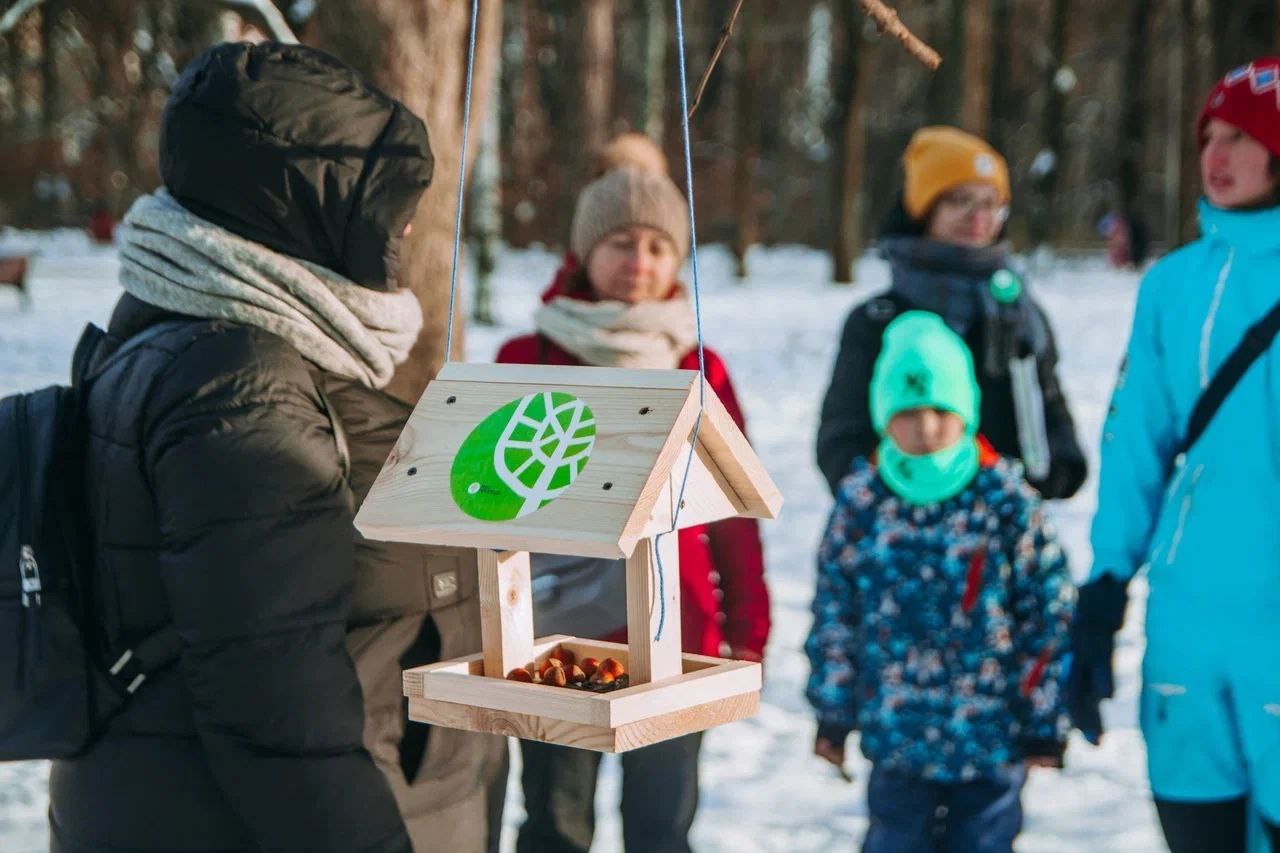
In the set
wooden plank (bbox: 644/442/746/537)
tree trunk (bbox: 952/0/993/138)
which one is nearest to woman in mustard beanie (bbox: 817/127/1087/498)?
wooden plank (bbox: 644/442/746/537)

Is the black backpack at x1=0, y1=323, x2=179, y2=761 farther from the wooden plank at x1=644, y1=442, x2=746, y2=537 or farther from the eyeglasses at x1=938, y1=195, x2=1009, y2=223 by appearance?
the eyeglasses at x1=938, y1=195, x2=1009, y2=223

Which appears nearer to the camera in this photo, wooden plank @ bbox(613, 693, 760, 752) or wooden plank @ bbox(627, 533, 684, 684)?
wooden plank @ bbox(613, 693, 760, 752)

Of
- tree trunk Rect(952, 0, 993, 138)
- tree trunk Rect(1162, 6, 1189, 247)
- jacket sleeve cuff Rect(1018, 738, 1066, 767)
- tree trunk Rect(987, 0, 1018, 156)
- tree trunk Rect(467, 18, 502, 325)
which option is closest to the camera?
jacket sleeve cuff Rect(1018, 738, 1066, 767)

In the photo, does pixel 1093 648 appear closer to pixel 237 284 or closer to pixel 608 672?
pixel 608 672

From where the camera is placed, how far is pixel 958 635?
10.2 feet

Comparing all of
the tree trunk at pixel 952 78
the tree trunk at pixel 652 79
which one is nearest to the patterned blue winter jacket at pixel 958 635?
the tree trunk at pixel 952 78

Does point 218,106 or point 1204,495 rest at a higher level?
point 218,106

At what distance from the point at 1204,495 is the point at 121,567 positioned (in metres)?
1.94

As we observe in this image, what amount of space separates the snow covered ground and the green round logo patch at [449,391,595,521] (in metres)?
2.48

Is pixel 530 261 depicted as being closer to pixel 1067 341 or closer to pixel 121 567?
pixel 1067 341

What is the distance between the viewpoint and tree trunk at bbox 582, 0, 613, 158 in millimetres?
15594

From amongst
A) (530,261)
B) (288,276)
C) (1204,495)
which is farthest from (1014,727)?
(530,261)

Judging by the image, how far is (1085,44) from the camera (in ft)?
112

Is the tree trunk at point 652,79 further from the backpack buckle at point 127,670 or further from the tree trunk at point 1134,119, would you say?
the backpack buckle at point 127,670
